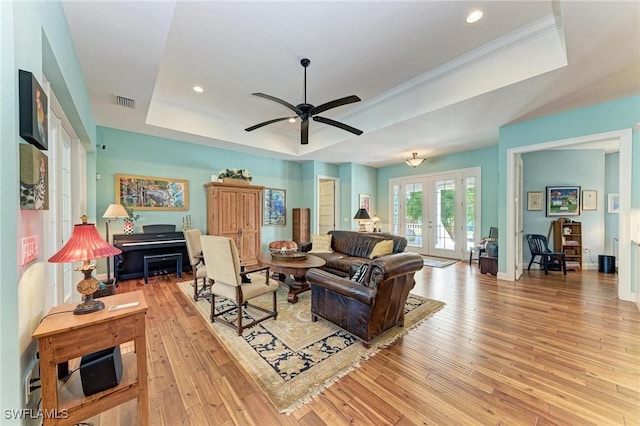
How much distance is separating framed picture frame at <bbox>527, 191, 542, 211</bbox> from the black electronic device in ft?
25.1

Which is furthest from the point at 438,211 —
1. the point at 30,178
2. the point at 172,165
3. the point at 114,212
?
the point at 30,178

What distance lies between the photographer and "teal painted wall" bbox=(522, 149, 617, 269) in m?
5.55

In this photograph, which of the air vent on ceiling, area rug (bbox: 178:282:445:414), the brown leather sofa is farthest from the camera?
the brown leather sofa

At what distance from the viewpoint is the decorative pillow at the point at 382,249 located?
4.54m

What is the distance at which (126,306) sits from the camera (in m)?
1.46

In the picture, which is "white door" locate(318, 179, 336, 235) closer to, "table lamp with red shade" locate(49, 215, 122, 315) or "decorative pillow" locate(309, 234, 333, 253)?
"decorative pillow" locate(309, 234, 333, 253)

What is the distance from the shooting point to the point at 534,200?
5.81m

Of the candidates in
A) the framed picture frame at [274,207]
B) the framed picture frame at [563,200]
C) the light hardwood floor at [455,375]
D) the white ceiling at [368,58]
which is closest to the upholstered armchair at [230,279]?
the light hardwood floor at [455,375]

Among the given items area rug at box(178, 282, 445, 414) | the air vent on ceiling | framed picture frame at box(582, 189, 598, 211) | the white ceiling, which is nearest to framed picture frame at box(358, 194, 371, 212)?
the white ceiling

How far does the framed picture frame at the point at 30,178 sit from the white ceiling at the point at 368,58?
A: 1590mm

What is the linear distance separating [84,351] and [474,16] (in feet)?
13.5

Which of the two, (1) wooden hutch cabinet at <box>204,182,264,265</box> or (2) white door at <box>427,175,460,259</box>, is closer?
(1) wooden hutch cabinet at <box>204,182,264,265</box>

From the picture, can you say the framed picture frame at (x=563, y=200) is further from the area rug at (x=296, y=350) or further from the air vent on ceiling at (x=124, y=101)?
the air vent on ceiling at (x=124, y=101)

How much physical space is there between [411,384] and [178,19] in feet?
13.3
